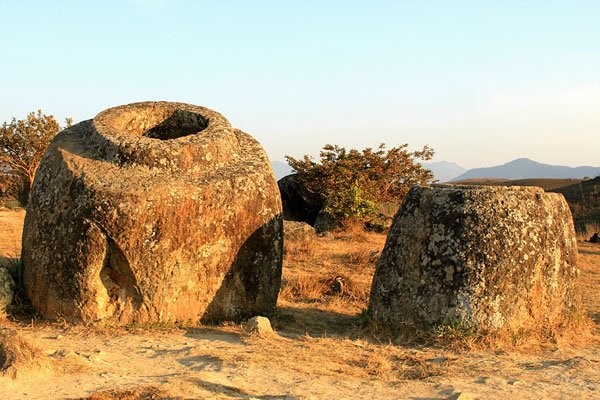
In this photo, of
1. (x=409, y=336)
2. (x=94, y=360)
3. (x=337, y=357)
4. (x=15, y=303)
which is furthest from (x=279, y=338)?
(x=15, y=303)

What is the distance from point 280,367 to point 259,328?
1229mm

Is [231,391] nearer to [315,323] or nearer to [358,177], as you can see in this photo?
[315,323]

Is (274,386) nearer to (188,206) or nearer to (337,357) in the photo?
(337,357)

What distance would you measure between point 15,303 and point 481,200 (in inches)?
228

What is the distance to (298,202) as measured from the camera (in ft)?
75.7

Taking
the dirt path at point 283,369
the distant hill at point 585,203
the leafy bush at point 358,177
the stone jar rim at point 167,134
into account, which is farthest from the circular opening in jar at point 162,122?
the distant hill at point 585,203

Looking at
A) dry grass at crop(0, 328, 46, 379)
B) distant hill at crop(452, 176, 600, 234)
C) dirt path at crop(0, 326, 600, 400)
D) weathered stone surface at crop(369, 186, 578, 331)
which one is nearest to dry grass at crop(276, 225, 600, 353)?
weathered stone surface at crop(369, 186, 578, 331)

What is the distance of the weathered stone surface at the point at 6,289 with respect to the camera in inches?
283

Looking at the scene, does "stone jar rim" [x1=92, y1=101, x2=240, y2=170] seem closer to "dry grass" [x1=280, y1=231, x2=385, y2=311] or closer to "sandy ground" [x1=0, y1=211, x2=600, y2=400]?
"sandy ground" [x1=0, y1=211, x2=600, y2=400]

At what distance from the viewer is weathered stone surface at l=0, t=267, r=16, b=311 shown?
7.20m

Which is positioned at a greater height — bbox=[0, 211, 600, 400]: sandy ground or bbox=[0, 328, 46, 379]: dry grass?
bbox=[0, 328, 46, 379]: dry grass

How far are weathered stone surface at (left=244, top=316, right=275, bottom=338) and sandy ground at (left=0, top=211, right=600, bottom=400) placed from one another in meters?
0.12

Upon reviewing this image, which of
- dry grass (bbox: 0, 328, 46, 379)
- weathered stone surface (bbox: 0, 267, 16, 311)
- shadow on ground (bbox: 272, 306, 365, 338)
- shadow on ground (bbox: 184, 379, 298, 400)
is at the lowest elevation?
shadow on ground (bbox: 272, 306, 365, 338)

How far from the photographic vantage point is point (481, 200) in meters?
6.98
